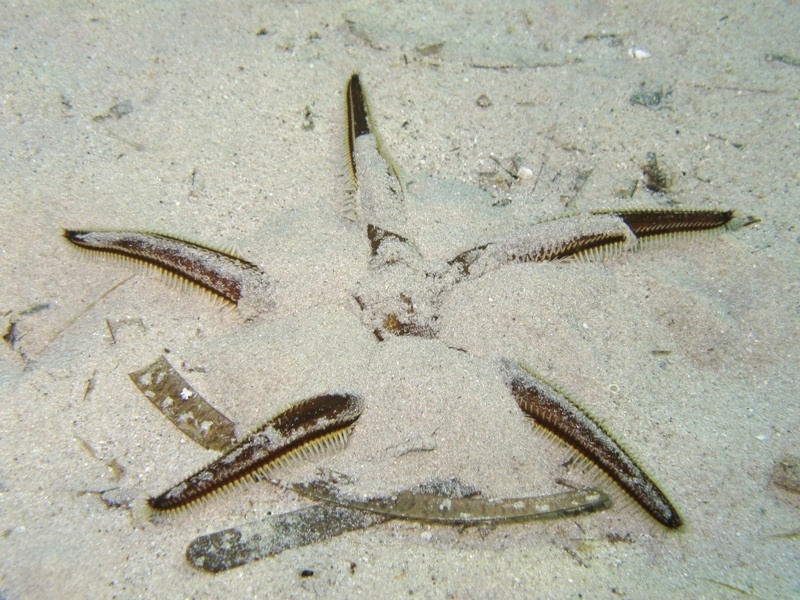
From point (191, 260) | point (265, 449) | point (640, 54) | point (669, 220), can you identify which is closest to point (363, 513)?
point (265, 449)

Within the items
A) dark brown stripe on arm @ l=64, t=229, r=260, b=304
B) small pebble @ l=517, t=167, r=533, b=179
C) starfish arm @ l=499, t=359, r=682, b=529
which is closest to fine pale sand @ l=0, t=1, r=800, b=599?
small pebble @ l=517, t=167, r=533, b=179

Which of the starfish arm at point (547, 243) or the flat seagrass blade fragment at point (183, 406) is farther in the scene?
the starfish arm at point (547, 243)

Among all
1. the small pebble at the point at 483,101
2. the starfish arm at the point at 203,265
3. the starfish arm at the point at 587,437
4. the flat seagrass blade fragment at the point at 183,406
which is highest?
the small pebble at the point at 483,101

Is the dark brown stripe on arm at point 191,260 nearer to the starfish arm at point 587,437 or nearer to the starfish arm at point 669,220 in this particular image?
the starfish arm at point 587,437

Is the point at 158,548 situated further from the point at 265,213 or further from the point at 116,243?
the point at 265,213

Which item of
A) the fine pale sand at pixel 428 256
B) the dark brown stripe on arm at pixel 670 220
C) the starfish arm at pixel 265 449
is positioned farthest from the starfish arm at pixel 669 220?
the starfish arm at pixel 265 449

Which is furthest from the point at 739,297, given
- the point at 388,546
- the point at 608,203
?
the point at 388,546

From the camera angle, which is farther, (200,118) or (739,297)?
(200,118)
